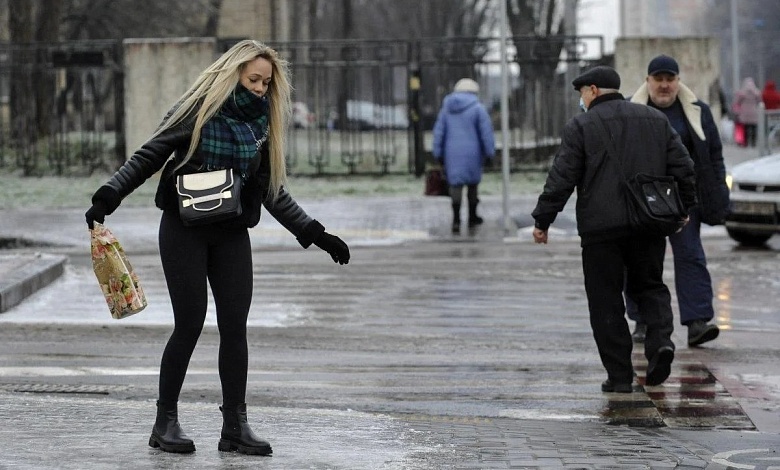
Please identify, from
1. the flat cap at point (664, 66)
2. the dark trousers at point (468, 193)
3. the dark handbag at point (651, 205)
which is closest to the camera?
the dark handbag at point (651, 205)

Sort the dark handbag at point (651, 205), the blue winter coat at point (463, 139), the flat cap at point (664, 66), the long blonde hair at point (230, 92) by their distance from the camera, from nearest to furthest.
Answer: the long blonde hair at point (230, 92) < the dark handbag at point (651, 205) < the flat cap at point (664, 66) < the blue winter coat at point (463, 139)

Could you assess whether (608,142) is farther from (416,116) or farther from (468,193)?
(416,116)

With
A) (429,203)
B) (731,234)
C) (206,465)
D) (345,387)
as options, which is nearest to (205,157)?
(206,465)

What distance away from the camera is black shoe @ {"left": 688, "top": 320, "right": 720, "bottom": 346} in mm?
10141

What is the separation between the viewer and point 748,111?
38812mm

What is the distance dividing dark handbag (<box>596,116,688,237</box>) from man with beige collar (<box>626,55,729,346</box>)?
1338mm

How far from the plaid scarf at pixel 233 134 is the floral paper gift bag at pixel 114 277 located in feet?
1.55

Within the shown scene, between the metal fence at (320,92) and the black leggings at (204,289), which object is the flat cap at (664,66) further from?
the metal fence at (320,92)

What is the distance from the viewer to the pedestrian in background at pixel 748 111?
3869 cm

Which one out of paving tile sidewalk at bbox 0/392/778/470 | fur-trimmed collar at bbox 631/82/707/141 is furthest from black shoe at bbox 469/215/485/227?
paving tile sidewalk at bbox 0/392/778/470

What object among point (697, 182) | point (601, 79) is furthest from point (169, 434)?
point (697, 182)

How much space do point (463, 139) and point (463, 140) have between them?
0.01m

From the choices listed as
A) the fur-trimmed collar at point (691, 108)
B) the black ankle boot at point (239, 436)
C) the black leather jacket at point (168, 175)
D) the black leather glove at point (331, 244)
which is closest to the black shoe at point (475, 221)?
the fur-trimmed collar at point (691, 108)

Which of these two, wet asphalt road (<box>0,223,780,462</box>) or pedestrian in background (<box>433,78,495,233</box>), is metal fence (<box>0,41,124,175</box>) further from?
wet asphalt road (<box>0,223,780,462</box>)
